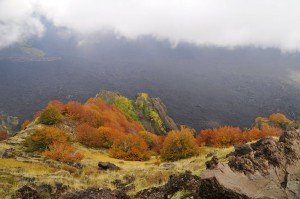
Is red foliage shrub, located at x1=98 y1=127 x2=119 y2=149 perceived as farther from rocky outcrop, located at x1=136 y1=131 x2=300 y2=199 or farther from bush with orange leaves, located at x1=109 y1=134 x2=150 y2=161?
rocky outcrop, located at x1=136 y1=131 x2=300 y2=199

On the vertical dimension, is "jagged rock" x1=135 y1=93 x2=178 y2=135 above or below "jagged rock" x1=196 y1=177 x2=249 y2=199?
below

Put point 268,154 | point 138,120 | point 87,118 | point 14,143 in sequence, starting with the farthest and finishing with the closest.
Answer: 1. point 138,120
2. point 87,118
3. point 14,143
4. point 268,154

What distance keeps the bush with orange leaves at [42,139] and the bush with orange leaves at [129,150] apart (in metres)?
11.6

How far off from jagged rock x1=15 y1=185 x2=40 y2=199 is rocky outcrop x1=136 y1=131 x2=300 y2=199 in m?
9.47

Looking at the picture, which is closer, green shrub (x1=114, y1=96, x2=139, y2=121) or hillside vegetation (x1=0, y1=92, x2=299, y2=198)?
hillside vegetation (x1=0, y1=92, x2=299, y2=198)

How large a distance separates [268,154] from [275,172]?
1.36 meters

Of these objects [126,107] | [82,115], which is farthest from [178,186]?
[126,107]

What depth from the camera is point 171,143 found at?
8594 centimetres

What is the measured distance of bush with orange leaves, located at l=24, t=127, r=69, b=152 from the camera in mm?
81125

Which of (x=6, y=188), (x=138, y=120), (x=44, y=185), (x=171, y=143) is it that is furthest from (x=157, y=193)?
(x=138, y=120)

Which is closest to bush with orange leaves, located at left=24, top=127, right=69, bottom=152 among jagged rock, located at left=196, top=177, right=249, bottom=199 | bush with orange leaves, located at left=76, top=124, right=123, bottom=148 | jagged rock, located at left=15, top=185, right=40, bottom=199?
bush with orange leaves, located at left=76, top=124, right=123, bottom=148

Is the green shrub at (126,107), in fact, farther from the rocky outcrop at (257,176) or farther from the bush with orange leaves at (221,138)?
the rocky outcrop at (257,176)

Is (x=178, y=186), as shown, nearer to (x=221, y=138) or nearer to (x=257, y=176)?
(x=257, y=176)

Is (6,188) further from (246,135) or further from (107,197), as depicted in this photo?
(246,135)
